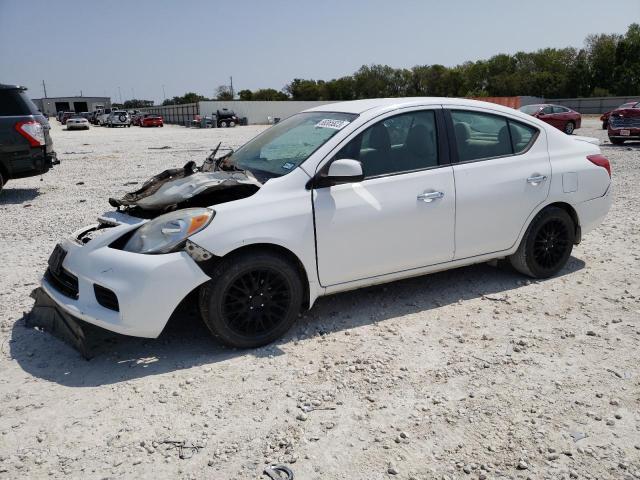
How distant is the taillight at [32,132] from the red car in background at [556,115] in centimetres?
2119

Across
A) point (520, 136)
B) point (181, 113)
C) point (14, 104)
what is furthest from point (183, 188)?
point (181, 113)

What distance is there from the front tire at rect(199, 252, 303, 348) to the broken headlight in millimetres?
304

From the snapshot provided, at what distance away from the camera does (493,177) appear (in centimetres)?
459

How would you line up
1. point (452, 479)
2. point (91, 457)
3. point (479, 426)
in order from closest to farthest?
point (452, 479) → point (91, 457) → point (479, 426)

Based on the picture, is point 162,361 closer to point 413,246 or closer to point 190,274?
point 190,274

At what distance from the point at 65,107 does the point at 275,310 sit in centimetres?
14171

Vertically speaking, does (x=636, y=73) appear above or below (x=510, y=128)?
above

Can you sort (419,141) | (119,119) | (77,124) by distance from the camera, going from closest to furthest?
(419,141)
(77,124)
(119,119)

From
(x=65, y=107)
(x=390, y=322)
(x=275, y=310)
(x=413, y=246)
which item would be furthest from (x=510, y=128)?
(x=65, y=107)

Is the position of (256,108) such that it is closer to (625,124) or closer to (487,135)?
(625,124)

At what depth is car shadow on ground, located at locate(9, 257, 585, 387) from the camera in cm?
361

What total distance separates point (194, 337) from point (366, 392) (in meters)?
1.47

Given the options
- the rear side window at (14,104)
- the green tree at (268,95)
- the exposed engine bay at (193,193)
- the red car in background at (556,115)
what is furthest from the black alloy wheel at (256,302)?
the green tree at (268,95)

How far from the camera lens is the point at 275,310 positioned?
12.6 ft
